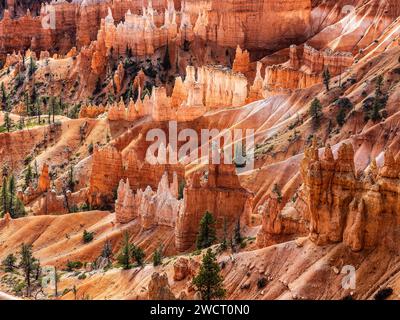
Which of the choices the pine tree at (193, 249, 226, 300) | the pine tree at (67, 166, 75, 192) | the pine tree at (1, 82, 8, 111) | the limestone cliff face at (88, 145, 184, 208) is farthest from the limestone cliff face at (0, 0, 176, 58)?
the pine tree at (193, 249, 226, 300)

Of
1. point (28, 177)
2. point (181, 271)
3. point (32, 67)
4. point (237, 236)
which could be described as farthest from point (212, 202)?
point (32, 67)

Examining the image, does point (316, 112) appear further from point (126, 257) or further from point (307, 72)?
point (307, 72)

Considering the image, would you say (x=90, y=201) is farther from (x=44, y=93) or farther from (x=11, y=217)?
(x=44, y=93)

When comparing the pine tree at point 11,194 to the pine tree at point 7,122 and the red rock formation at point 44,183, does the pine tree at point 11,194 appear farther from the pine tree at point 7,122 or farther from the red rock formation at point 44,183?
the pine tree at point 7,122

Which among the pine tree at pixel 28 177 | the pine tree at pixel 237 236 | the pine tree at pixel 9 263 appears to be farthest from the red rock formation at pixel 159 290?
the pine tree at pixel 28 177

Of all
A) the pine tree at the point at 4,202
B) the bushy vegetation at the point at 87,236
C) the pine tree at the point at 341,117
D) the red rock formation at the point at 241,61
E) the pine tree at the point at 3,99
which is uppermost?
the pine tree at the point at 341,117
